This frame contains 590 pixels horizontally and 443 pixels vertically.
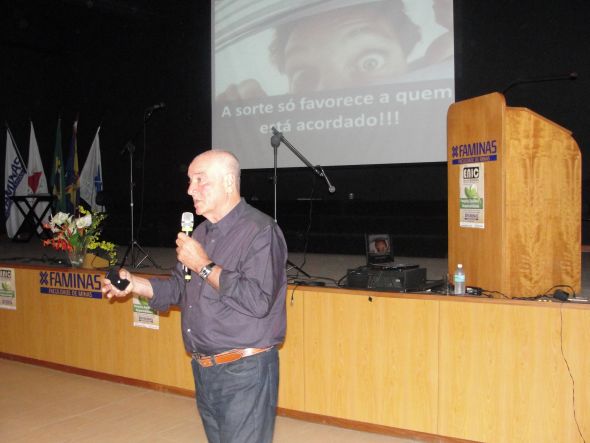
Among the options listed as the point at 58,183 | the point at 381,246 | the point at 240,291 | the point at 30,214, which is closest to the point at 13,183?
the point at 30,214

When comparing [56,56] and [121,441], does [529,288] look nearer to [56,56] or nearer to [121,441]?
[121,441]

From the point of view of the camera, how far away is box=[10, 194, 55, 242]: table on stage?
9.48m

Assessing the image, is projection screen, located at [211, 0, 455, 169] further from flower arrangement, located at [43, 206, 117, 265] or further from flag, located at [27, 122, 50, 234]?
flag, located at [27, 122, 50, 234]

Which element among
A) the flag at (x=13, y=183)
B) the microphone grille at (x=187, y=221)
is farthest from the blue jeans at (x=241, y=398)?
the flag at (x=13, y=183)

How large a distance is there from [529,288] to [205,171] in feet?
6.72

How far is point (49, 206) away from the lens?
9625 millimetres

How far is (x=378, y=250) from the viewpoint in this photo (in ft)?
12.1

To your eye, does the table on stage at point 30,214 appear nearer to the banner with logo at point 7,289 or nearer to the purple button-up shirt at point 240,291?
the banner with logo at point 7,289

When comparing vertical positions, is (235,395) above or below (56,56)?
below

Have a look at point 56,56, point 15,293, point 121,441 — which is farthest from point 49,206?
point 121,441

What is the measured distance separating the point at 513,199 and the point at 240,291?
188 cm

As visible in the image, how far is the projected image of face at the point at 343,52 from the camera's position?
6336 mm

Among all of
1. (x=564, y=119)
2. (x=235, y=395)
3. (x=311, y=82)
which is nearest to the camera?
(x=235, y=395)

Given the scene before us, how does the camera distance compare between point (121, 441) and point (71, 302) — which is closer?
point (121, 441)
